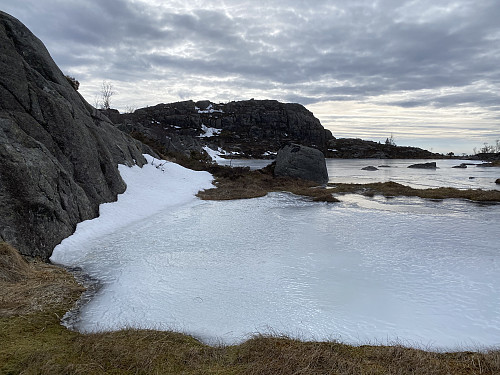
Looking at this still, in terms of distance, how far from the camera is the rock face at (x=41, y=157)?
872cm

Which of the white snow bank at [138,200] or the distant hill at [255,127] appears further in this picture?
the distant hill at [255,127]

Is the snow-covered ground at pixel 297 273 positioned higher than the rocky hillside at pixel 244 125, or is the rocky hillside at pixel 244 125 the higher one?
the rocky hillside at pixel 244 125

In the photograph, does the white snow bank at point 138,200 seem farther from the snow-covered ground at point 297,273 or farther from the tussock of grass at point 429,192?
the tussock of grass at point 429,192

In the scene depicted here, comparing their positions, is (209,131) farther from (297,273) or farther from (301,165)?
(297,273)

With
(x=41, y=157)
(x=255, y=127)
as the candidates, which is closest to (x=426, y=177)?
(x=41, y=157)

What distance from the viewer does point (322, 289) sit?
716 cm

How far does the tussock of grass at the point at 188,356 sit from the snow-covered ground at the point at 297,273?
1.95 ft

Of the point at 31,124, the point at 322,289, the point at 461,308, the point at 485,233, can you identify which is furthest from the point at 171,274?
the point at 485,233

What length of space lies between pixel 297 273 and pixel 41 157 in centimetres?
877

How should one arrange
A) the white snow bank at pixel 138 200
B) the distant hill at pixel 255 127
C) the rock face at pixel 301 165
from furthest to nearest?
1. the distant hill at pixel 255 127
2. the rock face at pixel 301 165
3. the white snow bank at pixel 138 200

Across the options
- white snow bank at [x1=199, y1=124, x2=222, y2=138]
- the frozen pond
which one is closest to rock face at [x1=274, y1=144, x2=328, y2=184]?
the frozen pond

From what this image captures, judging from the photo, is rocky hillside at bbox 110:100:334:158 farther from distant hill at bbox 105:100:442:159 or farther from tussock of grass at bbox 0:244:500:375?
tussock of grass at bbox 0:244:500:375

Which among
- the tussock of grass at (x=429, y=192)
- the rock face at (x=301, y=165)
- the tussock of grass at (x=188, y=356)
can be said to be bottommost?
the tussock of grass at (x=188, y=356)

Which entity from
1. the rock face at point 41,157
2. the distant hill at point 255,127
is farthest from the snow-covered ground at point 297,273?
the distant hill at point 255,127
